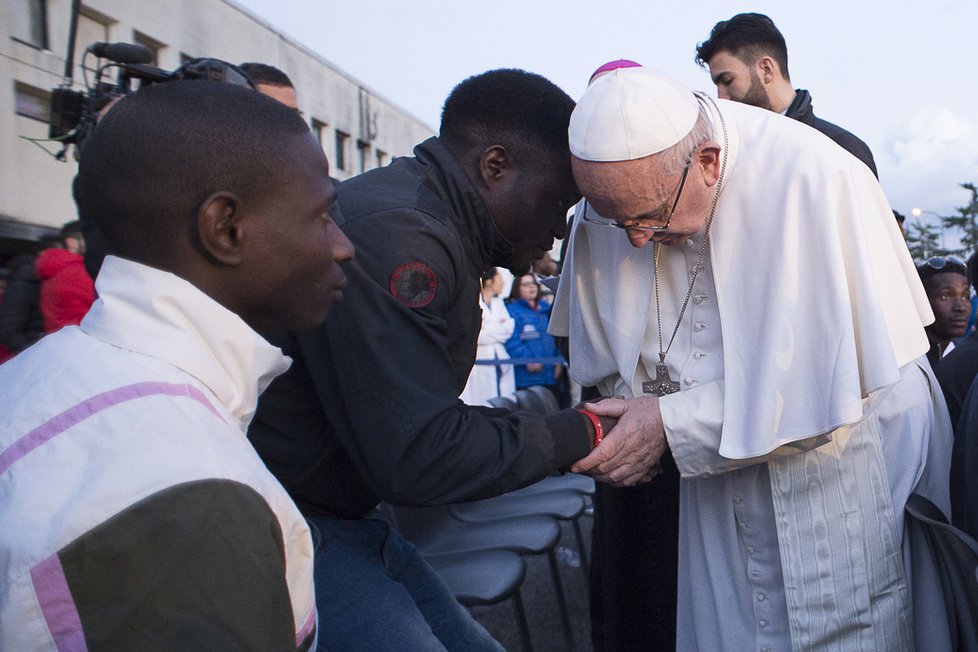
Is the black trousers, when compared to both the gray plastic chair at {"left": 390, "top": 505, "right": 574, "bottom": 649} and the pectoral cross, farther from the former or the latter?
the gray plastic chair at {"left": 390, "top": 505, "right": 574, "bottom": 649}

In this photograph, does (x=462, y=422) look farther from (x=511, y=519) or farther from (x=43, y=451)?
(x=511, y=519)

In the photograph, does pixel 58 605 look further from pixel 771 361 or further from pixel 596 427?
pixel 771 361

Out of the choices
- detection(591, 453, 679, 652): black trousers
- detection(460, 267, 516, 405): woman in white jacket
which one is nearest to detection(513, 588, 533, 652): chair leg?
detection(591, 453, 679, 652): black trousers

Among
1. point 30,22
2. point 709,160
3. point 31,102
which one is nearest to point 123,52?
point 709,160

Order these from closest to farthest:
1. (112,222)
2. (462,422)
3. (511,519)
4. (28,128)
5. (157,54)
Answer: (112,222) → (462,422) → (511,519) → (28,128) → (157,54)

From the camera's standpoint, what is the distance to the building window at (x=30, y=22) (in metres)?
14.5

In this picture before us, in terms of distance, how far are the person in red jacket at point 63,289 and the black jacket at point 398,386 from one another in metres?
2.23

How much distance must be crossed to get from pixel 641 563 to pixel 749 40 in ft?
8.17

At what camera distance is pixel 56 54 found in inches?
595

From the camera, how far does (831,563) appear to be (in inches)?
89.8

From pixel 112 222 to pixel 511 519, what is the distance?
342 centimetres

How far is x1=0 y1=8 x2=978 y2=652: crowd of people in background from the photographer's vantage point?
1106 mm

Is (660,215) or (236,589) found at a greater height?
(660,215)

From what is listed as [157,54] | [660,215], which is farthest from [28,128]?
[660,215]
